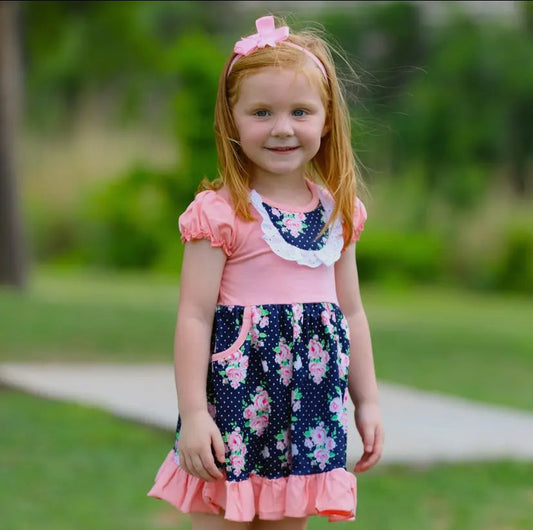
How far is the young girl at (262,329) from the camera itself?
2.82 meters

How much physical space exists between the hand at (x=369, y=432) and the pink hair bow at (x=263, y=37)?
0.89m

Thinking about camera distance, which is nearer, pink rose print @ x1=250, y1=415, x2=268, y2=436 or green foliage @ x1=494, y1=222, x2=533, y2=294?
pink rose print @ x1=250, y1=415, x2=268, y2=436

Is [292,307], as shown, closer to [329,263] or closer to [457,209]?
[329,263]

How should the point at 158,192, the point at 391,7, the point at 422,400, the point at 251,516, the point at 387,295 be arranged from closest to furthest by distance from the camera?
the point at 251,516 < the point at 422,400 < the point at 387,295 < the point at 158,192 < the point at 391,7

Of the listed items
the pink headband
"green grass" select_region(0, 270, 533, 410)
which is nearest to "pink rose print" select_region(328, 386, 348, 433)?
the pink headband

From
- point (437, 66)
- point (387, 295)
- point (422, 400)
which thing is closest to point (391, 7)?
point (437, 66)

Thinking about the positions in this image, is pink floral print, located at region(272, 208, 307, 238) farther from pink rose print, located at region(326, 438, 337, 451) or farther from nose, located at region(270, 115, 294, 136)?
pink rose print, located at region(326, 438, 337, 451)

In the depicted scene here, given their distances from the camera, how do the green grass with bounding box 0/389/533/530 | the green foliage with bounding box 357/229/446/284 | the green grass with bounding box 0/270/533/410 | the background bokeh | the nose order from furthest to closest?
the green foliage with bounding box 357/229/446/284 < the green grass with bounding box 0/270/533/410 < the background bokeh < the green grass with bounding box 0/389/533/530 < the nose

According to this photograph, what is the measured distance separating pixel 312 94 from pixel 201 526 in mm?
1039

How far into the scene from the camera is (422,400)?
730cm

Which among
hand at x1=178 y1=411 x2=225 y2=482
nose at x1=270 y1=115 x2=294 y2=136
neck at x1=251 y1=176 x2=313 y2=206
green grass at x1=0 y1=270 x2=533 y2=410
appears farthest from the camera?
green grass at x1=0 y1=270 x2=533 y2=410

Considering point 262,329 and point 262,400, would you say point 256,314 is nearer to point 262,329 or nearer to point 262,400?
point 262,329

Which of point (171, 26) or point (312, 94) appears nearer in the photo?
point (312, 94)

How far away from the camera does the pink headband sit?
2.91 m
